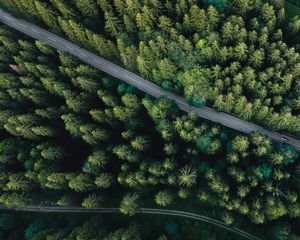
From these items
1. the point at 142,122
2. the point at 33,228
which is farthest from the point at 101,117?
the point at 33,228

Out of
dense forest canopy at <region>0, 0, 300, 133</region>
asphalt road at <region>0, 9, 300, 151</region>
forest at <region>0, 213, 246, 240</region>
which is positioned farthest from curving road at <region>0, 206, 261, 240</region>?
dense forest canopy at <region>0, 0, 300, 133</region>

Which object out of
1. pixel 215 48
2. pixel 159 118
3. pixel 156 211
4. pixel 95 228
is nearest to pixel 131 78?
pixel 159 118

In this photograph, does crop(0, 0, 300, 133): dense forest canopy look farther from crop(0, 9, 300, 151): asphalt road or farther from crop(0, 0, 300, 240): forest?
crop(0, 9, 300, 151): asphalt road

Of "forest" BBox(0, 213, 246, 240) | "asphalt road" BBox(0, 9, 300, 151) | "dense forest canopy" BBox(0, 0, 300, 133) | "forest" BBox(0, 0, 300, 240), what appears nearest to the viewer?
"forest" BBox(0, 0, 300, 240)

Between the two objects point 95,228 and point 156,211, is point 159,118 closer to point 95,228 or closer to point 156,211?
point 156,211

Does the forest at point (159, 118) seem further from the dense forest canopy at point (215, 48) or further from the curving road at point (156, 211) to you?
the curving road at point (156, 211)

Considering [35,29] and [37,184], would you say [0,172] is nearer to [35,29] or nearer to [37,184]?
[37,184]
